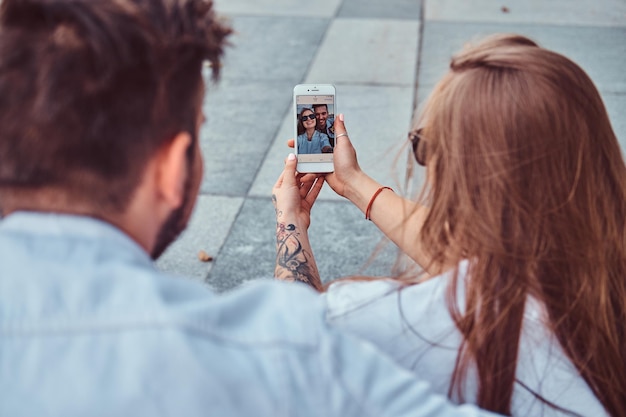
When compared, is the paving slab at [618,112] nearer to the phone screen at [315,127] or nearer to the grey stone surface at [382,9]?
the grey stone surface at [382,9]

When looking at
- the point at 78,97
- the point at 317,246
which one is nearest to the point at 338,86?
the point at 317,246

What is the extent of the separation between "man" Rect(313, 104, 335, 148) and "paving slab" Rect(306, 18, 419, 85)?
331 centimetres

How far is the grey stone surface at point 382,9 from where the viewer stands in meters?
7.45

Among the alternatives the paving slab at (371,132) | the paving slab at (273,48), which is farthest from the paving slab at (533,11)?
the paving slab at (371,132)

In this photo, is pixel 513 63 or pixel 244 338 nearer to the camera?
pixel 244 338

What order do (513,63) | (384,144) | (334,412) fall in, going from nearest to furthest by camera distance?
(334,412)
(513,63)
(384,144)

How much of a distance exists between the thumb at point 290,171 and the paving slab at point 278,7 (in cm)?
529

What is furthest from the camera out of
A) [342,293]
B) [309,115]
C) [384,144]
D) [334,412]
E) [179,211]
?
[384,144]

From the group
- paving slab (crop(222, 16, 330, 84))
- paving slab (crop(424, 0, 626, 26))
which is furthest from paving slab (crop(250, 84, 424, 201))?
paving slab (crop(424, 0, 626, 26))

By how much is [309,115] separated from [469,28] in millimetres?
4662

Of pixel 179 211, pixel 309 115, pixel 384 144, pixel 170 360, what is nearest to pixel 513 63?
pixel 179 211

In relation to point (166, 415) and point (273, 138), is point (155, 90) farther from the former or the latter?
point (273, 138)

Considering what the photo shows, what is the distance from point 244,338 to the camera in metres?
1.05

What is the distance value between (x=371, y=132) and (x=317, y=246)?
1.41 metres
